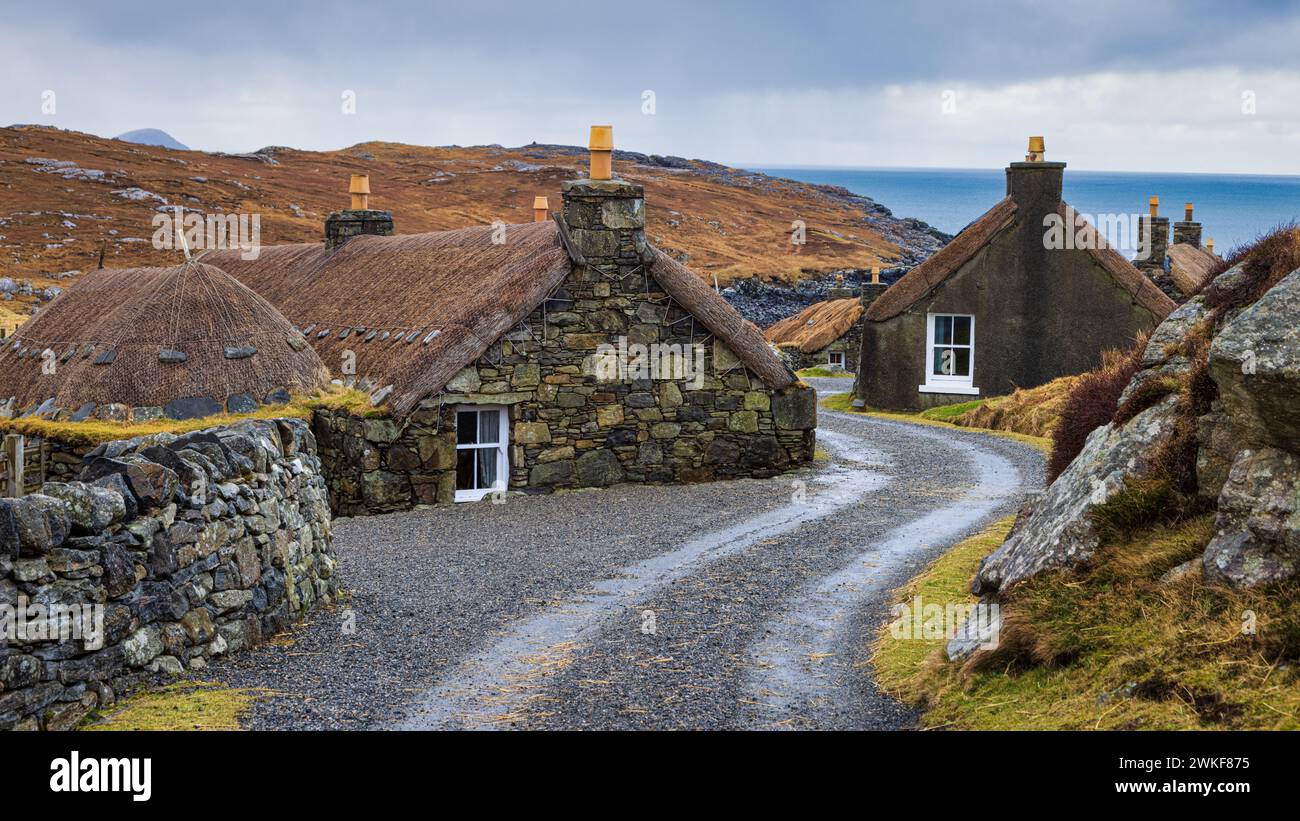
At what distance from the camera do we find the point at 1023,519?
9891 mm

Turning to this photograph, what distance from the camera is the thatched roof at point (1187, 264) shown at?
1481 inches

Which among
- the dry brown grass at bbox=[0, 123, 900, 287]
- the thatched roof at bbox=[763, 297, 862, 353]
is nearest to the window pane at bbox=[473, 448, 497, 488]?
the thatched roof at bbox=[763, 297, 862, 353]

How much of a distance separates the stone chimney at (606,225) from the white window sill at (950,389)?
11966 mm

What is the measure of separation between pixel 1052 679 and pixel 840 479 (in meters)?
13.1

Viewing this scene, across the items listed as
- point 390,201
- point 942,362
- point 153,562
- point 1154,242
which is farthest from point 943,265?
point 390,201

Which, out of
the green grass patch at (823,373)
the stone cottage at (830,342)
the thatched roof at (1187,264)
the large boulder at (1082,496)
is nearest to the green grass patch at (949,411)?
the thatched roof at (1187,264)

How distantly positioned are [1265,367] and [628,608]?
6.17 meters

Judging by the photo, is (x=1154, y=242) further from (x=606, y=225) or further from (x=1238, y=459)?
(x=1238, y=459)

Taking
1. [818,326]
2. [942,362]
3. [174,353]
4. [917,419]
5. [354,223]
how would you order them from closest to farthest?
[174,353] → [354,223] → [917,419] → [942,362] → [818,326]

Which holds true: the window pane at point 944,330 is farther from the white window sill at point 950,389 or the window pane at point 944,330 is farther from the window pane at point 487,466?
the window pane at point 487,466

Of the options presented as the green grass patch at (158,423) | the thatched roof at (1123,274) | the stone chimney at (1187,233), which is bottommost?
the green grass patch at (158,423)

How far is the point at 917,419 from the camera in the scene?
95.5 ft

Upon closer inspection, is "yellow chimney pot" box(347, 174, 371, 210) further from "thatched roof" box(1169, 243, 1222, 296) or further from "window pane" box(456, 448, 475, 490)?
"thatched roof" box(1169, 243, 1222, 296)
